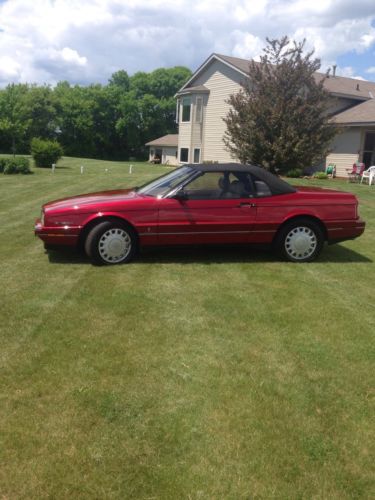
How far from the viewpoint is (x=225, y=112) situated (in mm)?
26969

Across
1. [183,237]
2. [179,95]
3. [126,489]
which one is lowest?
[126,489]

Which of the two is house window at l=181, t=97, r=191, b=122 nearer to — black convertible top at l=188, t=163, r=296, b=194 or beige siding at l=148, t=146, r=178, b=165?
beige siding at l=148, t=146, r=178, b=165

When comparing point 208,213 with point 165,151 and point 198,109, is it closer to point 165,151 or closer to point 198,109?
point 198,109

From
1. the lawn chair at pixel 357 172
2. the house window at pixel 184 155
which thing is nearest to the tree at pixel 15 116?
the house window at pixel 184 155

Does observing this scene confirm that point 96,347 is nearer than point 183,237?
Yes

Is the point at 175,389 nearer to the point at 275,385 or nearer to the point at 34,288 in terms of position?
the point at 275,385

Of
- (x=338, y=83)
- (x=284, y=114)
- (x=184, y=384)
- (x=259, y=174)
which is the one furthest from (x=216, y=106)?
(x=184, y=384)

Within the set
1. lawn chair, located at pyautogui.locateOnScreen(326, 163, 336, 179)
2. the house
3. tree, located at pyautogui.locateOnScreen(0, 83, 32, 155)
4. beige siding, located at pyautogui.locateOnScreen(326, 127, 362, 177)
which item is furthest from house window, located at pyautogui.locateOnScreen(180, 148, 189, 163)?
tree, located at pyautogui.locateOnScreen(0, 83, 32, 155)

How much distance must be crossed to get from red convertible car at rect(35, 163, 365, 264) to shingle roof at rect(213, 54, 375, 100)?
66.2 ft

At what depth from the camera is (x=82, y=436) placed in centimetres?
277

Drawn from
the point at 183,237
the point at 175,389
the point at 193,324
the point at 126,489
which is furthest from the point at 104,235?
the point at 126,489

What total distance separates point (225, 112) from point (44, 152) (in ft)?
37.2

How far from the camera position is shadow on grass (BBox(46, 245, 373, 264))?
6.57m

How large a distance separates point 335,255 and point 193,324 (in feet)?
12.5
